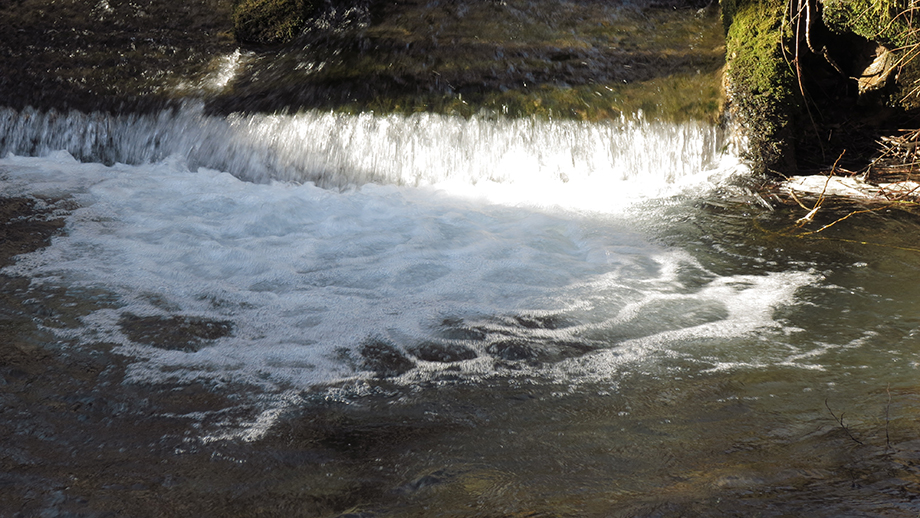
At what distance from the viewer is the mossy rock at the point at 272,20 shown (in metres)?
7.16

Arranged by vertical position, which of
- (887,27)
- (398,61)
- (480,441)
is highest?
(887,27)

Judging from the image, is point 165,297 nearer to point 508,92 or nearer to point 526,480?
point 526,480

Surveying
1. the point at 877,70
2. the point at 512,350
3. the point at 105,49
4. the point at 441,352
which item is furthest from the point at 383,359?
the point at 105,49

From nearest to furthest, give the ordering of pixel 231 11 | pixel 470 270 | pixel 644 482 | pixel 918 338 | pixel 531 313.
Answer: pixel 644 482, pixel 918 338, pixel 531 313, pixel 470 270, pixel 231 11

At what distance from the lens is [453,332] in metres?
3.18

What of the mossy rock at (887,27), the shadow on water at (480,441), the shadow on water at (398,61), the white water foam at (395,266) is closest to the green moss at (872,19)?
the mossy rock at (887,27)

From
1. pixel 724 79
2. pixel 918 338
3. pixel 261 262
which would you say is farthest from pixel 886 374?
pixel 724 79

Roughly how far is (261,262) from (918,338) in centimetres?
367

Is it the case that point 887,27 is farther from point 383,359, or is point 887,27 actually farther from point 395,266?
point 383,359

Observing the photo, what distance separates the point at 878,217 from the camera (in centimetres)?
458

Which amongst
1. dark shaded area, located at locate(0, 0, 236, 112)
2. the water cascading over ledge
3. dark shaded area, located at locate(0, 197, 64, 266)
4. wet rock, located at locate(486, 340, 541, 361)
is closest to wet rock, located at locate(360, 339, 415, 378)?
wet rock, located at locate(486, 340, 541, 361)

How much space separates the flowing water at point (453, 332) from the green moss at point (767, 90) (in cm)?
30

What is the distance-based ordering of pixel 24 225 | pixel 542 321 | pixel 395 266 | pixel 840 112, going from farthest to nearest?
pixel 840 112
pixel 24 225
pixel 395 266
pixel 542 321

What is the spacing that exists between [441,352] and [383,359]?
277 millimetres
